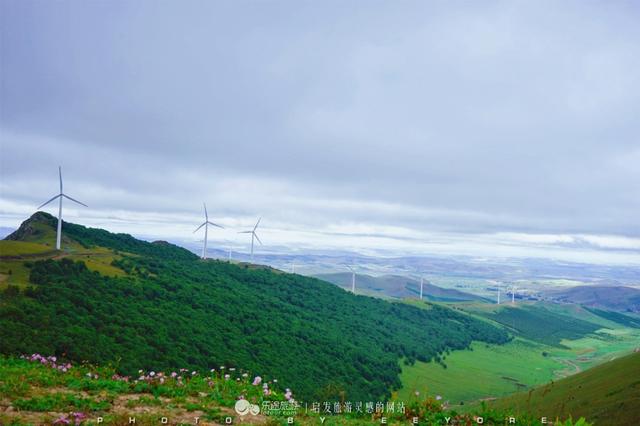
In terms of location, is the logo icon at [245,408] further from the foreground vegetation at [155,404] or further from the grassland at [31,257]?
the grassland at [31,257]

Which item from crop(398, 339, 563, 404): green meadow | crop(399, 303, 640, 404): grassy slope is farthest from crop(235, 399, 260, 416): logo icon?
crop(398, 339, 563, 404): green meadow

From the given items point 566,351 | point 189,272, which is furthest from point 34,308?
point 566,351

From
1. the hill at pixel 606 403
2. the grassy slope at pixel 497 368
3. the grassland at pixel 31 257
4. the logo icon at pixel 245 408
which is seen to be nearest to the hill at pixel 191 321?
the grassland at pixel 31 257

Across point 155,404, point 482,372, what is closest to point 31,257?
point 155,404

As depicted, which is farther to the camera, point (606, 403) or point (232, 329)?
point (232, 329)

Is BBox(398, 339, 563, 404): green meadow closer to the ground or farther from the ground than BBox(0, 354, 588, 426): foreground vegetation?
closer to the ground

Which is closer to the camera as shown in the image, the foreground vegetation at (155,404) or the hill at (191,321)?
the foreground vegetation at (155,404)

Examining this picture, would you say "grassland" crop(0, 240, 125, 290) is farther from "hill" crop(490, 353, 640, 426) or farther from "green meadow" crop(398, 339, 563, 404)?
"green meadow" crop(398, 339, 563, 404)

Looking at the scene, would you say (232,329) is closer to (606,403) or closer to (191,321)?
(191,321)
